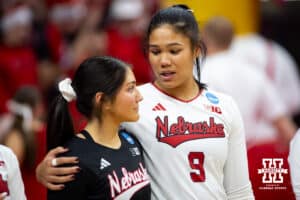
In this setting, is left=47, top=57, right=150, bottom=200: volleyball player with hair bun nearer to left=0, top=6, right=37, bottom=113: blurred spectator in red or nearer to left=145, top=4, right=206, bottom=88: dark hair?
left=145, top=4, right=206, bottom=88: dark hair

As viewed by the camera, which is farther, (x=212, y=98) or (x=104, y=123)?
(x=212, y=98)

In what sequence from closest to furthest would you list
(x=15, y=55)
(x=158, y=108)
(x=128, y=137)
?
(x=128, y=137)
(x=158, y=108)
(x=15, y=55)

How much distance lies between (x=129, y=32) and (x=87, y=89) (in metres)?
6.03

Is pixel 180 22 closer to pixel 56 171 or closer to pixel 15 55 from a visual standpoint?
pixel 56 171

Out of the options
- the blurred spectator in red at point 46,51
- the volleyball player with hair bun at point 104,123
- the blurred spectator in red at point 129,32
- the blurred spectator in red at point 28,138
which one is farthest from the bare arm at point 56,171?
the blurred spectator in red at point 46,51

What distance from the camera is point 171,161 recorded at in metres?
5.64

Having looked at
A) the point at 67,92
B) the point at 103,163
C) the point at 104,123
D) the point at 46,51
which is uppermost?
the point at 46,51

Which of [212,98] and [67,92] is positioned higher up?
[67,92]

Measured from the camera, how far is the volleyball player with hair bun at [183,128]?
5641 mm

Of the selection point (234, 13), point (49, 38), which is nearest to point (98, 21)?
point (49, 38)

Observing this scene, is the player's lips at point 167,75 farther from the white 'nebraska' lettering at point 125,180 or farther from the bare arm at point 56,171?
the bare arm at point 56,171

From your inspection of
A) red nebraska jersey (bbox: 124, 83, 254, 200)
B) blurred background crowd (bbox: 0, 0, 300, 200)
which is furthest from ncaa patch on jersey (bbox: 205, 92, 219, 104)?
blurred background crowd (bbox: 0, 0, 300, 200)

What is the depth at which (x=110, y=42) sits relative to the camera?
1126 cm

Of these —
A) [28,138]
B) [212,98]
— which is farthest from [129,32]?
[212,98]
